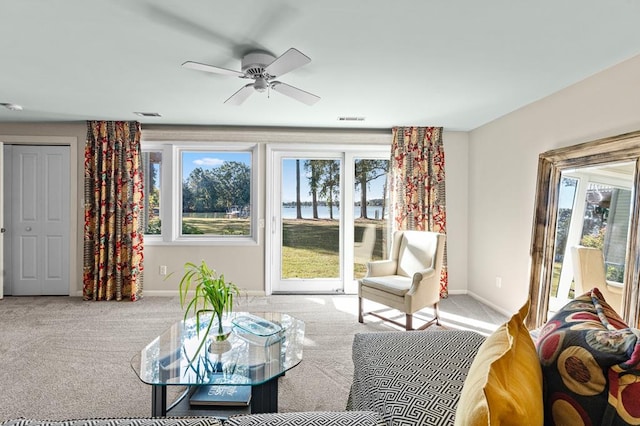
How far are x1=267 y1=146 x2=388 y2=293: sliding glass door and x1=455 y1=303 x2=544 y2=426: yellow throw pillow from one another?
3.64 meters

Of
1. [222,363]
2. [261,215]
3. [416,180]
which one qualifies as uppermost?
[416,180]

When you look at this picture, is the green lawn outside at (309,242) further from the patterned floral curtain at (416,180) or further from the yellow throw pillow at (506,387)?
the yellow throw pillow at (506,387)

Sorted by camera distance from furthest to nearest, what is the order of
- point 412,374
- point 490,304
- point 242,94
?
point 490,304, point 242,94, point 412,374

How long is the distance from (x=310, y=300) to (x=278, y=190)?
59.6 inches

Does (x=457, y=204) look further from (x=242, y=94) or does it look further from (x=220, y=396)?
(x=220, y=396)

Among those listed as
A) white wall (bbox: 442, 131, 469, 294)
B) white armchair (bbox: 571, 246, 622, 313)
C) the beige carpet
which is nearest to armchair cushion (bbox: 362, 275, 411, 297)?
the beige carpet

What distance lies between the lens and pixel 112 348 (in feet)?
9.14

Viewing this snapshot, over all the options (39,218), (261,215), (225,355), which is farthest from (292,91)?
(39,218)

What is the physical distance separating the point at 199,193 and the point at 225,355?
10.1ft

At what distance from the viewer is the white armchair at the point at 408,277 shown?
3.18 meters

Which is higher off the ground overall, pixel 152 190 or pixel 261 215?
pixel 152 190

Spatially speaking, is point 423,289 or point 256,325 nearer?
point 256,325

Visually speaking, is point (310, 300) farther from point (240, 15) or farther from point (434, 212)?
point (240, 15)

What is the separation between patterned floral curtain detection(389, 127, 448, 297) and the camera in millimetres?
4316
